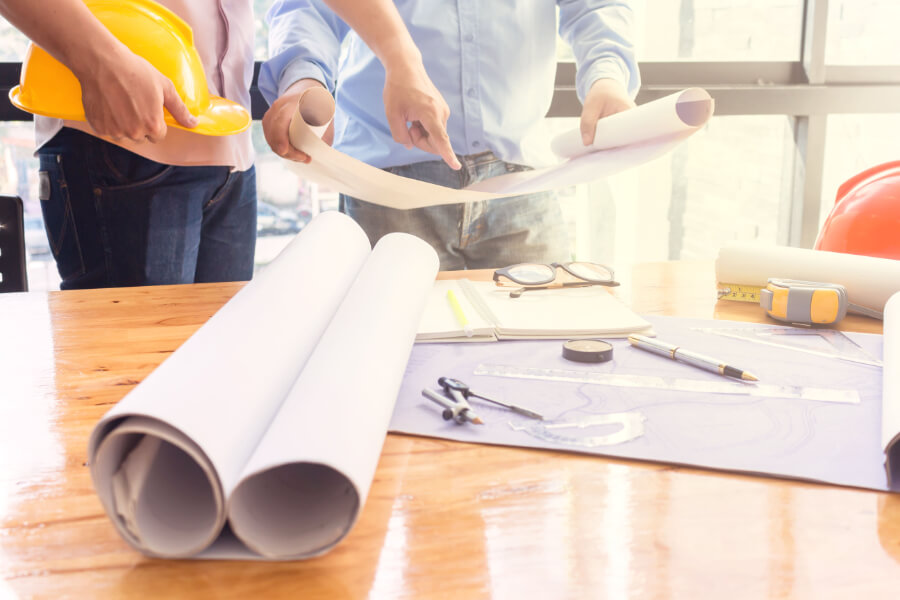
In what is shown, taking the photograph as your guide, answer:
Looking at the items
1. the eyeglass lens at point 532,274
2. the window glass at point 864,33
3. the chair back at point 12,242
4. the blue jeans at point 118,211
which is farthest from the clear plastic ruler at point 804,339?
the window glass at point 864,33

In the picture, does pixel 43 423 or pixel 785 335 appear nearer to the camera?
pixel 43 423

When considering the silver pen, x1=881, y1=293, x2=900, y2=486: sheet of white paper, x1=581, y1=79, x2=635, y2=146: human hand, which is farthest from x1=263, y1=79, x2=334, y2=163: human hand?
x1=881, y1=293, x2=900, y2=486: sheet of white paper

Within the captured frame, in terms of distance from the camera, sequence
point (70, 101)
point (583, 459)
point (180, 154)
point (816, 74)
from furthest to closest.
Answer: point (816, 74) < point (180, 154) < point (70, 101) < point (583, 459)

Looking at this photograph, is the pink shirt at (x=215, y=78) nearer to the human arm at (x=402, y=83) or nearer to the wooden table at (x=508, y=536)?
the human arm at (x=402, y=83)

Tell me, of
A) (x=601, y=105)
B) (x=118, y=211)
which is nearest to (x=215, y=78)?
(x=118, y=211)

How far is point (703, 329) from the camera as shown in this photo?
0.80 meters

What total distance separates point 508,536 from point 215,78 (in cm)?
106

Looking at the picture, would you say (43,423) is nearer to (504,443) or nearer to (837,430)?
(504,443)

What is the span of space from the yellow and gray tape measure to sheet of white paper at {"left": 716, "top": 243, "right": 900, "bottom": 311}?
0.02m

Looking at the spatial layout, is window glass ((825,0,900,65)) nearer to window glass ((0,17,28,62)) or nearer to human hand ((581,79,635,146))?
human hand ((581,79,635,146))

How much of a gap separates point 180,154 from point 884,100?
9.41 feet

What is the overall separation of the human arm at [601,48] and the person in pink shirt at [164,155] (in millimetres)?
311

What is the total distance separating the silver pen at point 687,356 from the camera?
628mm

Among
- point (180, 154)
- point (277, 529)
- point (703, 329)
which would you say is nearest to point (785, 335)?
point (703, 329)
